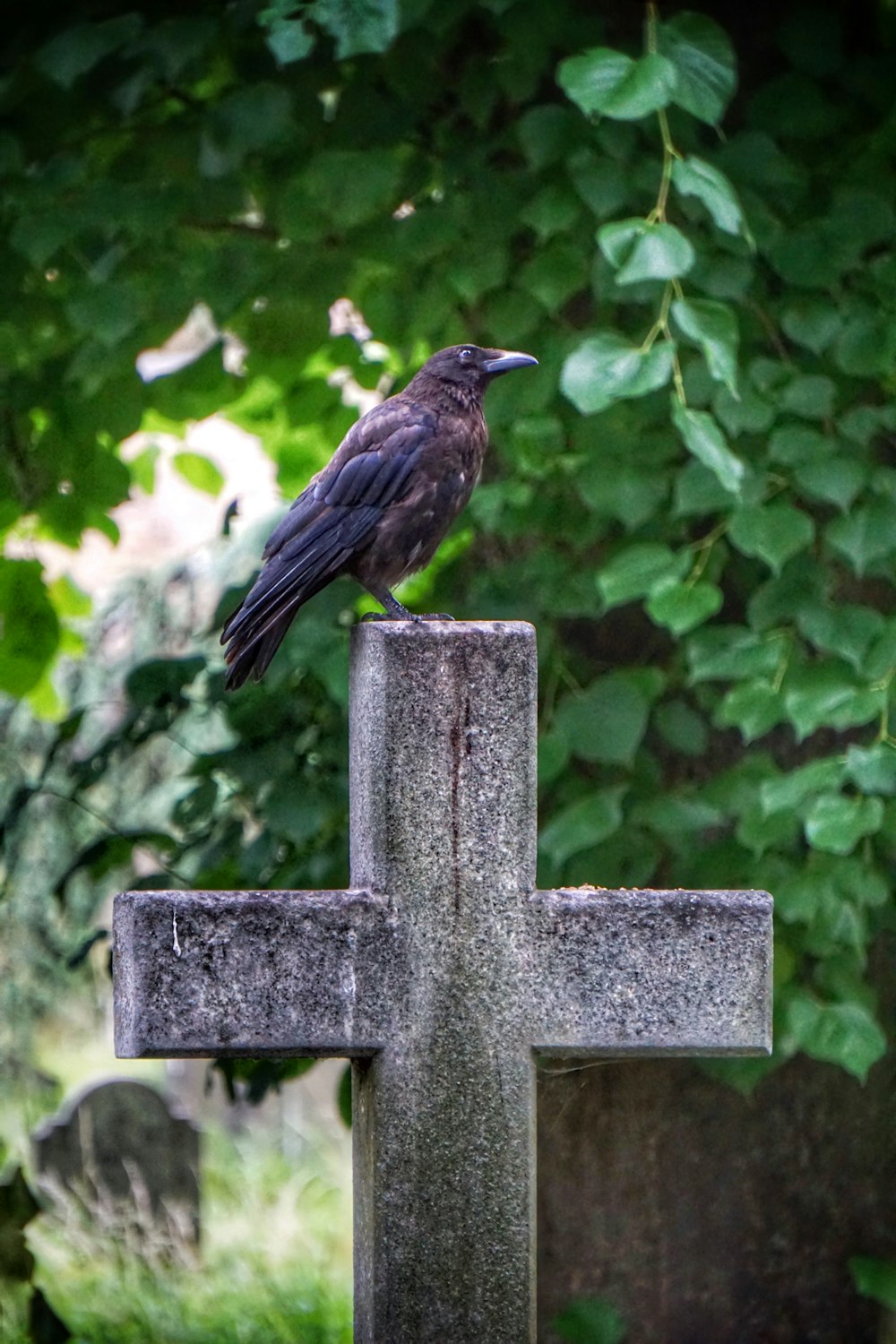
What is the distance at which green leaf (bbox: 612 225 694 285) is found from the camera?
2.81 meters

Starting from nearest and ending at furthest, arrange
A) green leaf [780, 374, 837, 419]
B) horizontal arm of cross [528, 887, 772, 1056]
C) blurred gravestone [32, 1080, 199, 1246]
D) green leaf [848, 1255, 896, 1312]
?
horizontal arm of cross [528, 887, 772, 1056] → green leaf [780, 374, 837, 419] → green leaf [848, 1255, 896, 1312] → blurred gravestone [32, 1080, 199, 1246]

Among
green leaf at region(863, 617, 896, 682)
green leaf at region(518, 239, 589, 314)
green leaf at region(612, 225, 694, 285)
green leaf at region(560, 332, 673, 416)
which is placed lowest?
green leaf at region(863, 617, 896, 682)

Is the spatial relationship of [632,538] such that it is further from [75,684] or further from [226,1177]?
[226,1177]

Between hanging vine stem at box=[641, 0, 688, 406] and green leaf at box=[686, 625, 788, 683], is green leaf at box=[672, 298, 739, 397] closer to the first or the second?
hanging vine stem at box=[641, 0, 688, 406]

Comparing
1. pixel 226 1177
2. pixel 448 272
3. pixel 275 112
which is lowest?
pixel 226 1177

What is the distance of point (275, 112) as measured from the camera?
11.2 ft

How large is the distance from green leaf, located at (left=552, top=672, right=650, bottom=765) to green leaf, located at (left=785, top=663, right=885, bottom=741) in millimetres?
400

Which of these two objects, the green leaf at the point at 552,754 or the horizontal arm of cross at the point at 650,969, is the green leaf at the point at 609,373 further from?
the horizontal arm of cross at the point at 650,969

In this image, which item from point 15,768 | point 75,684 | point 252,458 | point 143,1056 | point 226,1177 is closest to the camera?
point 143,1056

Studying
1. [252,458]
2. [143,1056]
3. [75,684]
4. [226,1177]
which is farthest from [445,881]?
[252,458]

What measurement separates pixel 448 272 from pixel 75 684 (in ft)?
12.7

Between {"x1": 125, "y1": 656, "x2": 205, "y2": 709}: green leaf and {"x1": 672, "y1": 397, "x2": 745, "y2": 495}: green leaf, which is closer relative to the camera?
{"x1": 672, "y1": 397, "x2": 745, "y2": 495}: green leaf

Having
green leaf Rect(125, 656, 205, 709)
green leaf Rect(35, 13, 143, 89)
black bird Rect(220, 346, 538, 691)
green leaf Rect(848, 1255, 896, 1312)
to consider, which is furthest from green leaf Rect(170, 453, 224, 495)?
green leaf Rect(848, 1255, 896, 1312)

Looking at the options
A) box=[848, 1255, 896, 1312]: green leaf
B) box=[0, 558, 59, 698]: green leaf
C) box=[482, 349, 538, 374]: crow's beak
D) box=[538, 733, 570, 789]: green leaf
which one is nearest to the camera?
box=[482, 349, 538, 374]: crow's beak
